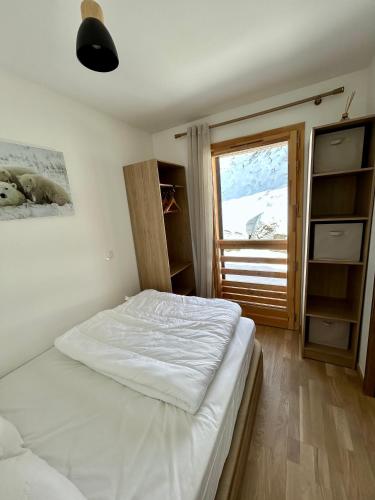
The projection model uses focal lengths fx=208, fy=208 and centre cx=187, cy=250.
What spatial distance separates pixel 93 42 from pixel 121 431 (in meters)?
1.47

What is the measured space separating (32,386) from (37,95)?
6.26 feet

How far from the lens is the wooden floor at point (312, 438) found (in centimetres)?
107

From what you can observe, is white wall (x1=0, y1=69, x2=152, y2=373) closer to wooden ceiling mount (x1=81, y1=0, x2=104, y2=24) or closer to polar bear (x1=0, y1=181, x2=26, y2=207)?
polar bear (x1=0, y1=181, x2=26, y2=207)

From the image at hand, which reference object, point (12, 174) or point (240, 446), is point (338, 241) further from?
point (12, 174)

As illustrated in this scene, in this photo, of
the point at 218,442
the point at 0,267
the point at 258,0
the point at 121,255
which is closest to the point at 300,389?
the point at 218,442

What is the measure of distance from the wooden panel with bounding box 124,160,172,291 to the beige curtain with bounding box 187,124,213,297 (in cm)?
49

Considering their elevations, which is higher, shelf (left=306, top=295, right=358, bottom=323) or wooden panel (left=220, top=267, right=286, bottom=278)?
wooden panel (left=220, top=267, right=286, bottom=278)

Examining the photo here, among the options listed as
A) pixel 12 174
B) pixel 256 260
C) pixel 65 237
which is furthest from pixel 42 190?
pixel 256 260

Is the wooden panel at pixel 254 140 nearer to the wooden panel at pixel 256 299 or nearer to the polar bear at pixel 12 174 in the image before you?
the wooden panel at pixel 256 299

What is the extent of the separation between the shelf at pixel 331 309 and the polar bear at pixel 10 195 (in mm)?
2416

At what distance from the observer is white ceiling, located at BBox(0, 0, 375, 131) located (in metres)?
1.05

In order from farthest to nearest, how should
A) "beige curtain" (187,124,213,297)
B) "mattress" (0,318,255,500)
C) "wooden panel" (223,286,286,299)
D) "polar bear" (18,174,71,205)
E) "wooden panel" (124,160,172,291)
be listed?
"wooden panel" (223,286,286,299) → "beige curtain" (187,124,213,297) → "wooden panel" (124,160,172,291) → "polar bear" (18,174,71,205) → "mattress" (0,318,255,500)

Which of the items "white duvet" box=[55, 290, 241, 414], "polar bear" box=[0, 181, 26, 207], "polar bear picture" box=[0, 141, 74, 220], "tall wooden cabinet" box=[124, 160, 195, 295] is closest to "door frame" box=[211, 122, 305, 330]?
"tall wooden cabinet" box=[124, 160, 195, 295]

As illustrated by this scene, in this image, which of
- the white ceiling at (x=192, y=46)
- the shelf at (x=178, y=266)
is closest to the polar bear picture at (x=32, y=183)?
the white ceiling at (x=192, y=46)
